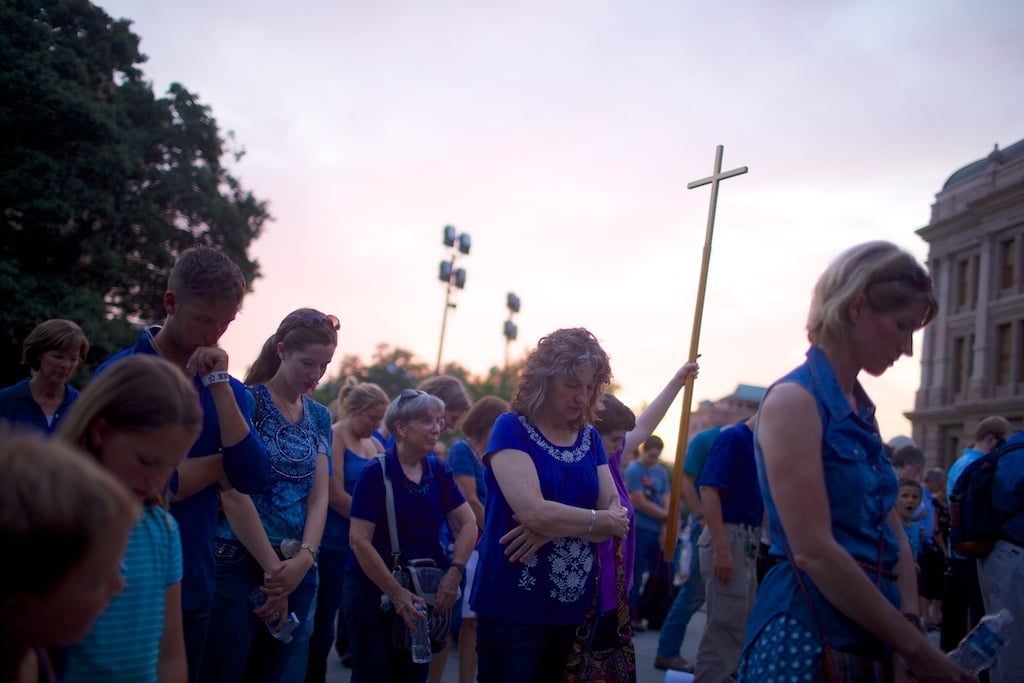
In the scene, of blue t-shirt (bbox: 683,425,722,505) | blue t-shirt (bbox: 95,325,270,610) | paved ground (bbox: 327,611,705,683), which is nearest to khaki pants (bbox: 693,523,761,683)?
blue t-shirt (bbox: 683,425,722,505)

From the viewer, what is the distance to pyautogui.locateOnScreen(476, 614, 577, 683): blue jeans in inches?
142

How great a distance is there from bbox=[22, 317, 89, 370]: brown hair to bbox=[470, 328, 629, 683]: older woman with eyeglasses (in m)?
3.09

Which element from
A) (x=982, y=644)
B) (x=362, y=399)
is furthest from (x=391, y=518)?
(x=982, y=644)

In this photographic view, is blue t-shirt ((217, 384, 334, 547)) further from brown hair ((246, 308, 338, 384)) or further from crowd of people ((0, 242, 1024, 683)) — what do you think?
brown hair ((246, 308, 338, 384))

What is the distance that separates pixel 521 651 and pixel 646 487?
26.1ft

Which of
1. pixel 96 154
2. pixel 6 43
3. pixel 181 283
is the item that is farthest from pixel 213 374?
pixel 96 154

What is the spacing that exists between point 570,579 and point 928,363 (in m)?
48.2

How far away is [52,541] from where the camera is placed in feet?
4.56

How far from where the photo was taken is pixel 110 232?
25.3 meters

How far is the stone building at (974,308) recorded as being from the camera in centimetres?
4012

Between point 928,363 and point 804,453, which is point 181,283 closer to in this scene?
point 804,453

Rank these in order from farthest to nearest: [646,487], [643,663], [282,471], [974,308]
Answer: [974,308] < [646,487] < [643,663] < [282,471]

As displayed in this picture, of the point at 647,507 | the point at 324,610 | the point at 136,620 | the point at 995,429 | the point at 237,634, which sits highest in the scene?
the point at 995,429

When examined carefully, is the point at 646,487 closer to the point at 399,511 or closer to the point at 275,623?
the point at 399,511
